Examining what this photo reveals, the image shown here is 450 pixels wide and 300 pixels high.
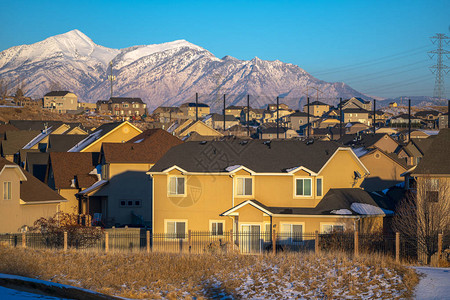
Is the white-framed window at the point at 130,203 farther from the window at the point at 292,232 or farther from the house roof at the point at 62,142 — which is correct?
the house roof at the point at 62,142

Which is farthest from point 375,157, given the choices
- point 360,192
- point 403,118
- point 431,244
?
point 403,118

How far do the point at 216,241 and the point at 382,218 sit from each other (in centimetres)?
999

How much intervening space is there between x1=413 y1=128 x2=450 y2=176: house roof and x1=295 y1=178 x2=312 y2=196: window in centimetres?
707

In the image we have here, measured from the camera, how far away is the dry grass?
23.6 meters

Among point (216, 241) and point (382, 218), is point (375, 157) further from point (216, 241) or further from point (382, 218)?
point (216, 241)

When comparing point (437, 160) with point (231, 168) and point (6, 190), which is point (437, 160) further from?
point (6, 190)

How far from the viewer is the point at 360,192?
38719 millimetres

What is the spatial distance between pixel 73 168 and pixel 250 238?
2186 centimetres

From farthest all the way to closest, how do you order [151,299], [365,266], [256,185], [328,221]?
[256,185] < [328,221] < [365,266] < [151,299]

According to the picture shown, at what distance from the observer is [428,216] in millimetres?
31750

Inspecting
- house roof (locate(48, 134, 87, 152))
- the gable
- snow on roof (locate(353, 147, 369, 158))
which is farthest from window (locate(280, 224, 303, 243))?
house roof (locate(48, 134, 87, 152))

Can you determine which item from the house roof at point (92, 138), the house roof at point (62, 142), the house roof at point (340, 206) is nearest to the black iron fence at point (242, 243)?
the house roof at point (340, 206)

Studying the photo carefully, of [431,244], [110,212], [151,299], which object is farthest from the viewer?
[110,212]

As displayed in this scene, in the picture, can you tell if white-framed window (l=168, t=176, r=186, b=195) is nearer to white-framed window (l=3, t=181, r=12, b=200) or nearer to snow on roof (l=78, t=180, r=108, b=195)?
white-framed window (l=3, t=181, r=12, b=200)
